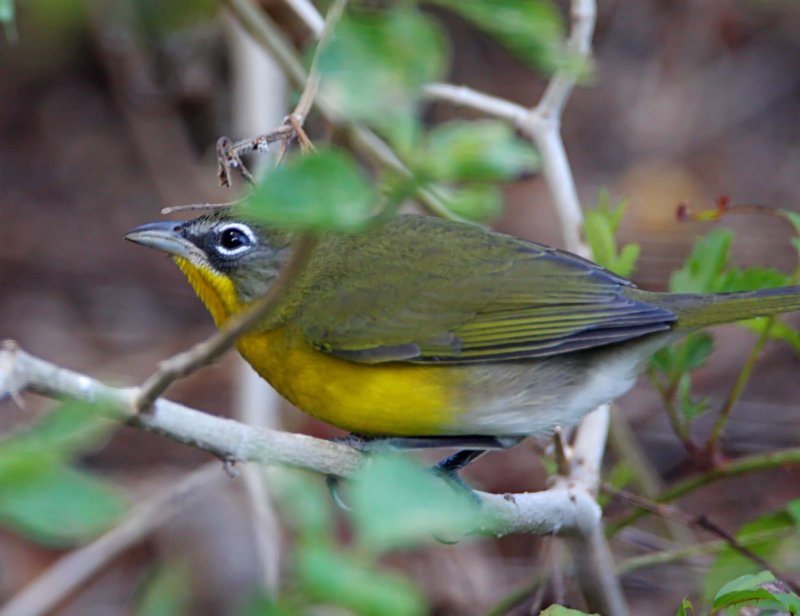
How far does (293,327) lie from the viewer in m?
3.53

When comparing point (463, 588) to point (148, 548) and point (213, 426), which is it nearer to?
point (148, 548)

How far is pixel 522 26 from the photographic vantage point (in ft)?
4.98

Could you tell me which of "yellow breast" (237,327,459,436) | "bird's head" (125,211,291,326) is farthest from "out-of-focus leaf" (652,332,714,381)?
"bird's head" (125,211,291,326)

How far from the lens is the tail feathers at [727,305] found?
3355 millimetres

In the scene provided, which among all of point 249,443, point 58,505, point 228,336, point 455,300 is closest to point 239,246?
point 455,300

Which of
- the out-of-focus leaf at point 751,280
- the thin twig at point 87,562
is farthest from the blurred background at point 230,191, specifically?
the out-of-focus leaf at point 751,280

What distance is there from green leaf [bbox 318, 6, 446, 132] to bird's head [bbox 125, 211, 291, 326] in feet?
7.22

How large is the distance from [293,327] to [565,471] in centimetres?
93

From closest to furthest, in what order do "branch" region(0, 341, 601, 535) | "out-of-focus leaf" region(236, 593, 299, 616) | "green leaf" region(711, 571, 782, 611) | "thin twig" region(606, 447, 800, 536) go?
1. "out-of-focus leaf" region(236, 593, 299, 616)
2. "branch" region(0, 341, 601, 535)
3. "green leaf" region(711, 571, 782, 611)
4. "thin twig" region(606, 447, 800, 536)

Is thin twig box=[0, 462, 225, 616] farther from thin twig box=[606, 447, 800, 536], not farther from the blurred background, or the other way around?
thin twig box=[606, 447, 800, 536]

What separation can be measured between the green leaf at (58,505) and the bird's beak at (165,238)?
2.25 m

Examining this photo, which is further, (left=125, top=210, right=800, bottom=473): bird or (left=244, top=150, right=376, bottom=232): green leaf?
(left=125, top=210, right=800, bottom=473): bird

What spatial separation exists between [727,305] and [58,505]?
2595 millimetres

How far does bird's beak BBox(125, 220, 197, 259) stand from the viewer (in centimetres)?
344
